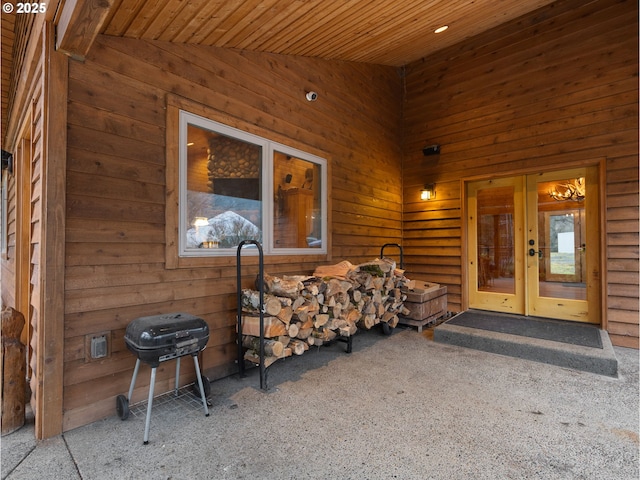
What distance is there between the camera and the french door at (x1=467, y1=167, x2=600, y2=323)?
13.7ft

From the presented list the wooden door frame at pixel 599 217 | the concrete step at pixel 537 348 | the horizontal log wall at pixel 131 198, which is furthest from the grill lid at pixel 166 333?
the wooden door frame at pixel 599 217

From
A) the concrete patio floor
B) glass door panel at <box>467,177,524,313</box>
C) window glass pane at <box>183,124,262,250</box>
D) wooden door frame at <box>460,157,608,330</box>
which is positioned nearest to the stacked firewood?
the concrete patio floor

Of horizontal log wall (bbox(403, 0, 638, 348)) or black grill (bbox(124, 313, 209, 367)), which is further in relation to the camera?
horizontal log wall (bbox(403, 0, 638, 348))

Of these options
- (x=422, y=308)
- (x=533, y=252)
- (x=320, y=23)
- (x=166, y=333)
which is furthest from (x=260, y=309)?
(x=533, y=252)

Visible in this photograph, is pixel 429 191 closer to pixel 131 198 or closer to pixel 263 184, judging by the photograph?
pixel 263 184

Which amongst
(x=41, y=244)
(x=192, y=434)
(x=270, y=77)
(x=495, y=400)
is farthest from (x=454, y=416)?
(x=270, y=77)

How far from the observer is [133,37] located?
2418mm

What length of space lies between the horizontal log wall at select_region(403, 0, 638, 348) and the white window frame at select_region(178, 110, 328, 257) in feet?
7.24

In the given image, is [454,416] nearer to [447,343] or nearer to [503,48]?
[447,343]

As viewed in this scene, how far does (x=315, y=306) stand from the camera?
3033 millimetres

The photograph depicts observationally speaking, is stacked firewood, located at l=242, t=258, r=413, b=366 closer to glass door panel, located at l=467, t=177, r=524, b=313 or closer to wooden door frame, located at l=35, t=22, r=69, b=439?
wooden door frame, located at l=35, t=22, r=69, b=439

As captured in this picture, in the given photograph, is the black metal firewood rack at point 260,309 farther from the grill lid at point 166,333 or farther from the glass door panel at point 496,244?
the glass door panel at point 496,244

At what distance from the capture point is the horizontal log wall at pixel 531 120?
12.5ft

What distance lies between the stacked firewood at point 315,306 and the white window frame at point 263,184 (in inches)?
17.5
